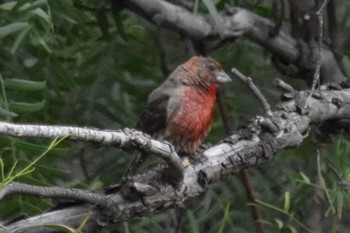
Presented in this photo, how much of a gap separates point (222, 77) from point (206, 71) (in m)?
0.09

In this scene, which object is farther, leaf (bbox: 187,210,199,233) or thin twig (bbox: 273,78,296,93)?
leaf (bbox: 187,210,199,233)

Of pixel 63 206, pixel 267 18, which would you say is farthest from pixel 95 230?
pixel 267 18

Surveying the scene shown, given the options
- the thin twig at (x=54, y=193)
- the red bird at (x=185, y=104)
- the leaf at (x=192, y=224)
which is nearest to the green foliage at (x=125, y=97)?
the leaf at (x=192, y=224)

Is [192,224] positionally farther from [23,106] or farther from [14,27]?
[14,27]

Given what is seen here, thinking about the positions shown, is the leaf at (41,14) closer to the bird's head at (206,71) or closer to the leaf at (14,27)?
the leaf at (14,27)

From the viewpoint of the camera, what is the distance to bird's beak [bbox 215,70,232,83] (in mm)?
5980

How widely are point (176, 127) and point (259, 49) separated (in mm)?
647

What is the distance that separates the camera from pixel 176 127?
5812 mm

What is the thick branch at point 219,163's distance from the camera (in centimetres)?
404

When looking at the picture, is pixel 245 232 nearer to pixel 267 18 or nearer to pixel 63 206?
pixel 267 18

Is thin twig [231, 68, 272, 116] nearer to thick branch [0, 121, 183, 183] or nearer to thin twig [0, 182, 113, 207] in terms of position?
thick branch [0, 121, 183, 183]

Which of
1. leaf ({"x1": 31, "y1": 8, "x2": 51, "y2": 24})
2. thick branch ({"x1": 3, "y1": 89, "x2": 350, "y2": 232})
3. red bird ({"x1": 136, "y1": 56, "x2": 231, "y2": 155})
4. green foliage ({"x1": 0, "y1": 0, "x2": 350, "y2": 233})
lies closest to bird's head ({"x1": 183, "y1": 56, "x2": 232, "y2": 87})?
red bird ({"x1": 136, "y1": 56, "x2": 231, "y2": 155})

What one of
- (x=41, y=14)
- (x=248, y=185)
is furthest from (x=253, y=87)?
(x=248, y=185)

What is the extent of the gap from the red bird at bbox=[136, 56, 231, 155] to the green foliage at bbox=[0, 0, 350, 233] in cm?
12
